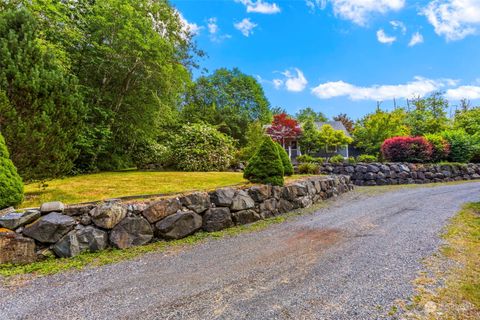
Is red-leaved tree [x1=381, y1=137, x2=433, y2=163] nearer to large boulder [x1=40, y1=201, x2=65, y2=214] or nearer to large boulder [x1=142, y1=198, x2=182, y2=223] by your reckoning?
large boulder [x1=142, y1=198, x2=182, y2=223]

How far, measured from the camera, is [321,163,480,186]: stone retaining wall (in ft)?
38.0

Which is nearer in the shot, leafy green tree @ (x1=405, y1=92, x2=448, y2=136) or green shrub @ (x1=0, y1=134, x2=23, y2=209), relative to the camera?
green shrub @ (x1=0, y1=134, x2=23, y2=209)

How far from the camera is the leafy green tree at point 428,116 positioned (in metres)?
18.4

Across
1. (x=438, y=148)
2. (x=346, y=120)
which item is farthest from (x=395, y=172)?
(x=346, y=120)

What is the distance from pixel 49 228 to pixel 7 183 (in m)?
1.04

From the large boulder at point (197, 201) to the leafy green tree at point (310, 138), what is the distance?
18.2m

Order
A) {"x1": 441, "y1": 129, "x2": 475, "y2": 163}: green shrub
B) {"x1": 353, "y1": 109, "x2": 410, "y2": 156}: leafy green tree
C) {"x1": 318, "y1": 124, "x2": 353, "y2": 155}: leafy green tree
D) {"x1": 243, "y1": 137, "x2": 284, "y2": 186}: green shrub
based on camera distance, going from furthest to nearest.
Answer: {"x1": 318, "y1": 124, "x2": 353, "y2": 155}: leafy green tree
{"x1": 353, "y1": 109, "x2": 410, "y2": 156}: leafy green tree
{"x1": 441, "y1": 129, "x2": 475, "y2": 163}: green shrub
{"x1": 243, "y1": 137, "x2": 284, "y2": 186}: green shrub

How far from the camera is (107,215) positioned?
394 centimetres

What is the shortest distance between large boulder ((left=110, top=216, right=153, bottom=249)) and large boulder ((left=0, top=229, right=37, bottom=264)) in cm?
100

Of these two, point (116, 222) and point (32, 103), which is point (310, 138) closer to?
point (116, 222)

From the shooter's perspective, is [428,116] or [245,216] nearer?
[245,216]

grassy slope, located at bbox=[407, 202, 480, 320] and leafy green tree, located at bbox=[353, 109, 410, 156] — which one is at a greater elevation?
leafy green tree, located at bbox=[353, 109, 410, 156]

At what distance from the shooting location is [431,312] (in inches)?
84.1

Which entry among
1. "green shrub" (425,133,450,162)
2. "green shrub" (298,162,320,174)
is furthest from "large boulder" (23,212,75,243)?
"green shrub" (425,133,450,162)
